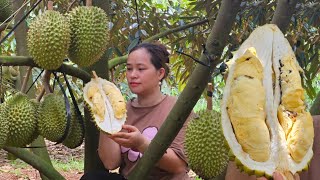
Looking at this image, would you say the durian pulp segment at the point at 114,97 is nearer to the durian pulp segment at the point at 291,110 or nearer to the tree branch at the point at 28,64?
the tree branch at the point at 28,64

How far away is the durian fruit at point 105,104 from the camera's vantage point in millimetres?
1357

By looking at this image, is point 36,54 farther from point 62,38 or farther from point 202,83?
point 202,83

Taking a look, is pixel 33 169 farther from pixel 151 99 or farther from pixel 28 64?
pixel 28 64

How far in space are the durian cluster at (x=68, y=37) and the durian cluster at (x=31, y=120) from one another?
14cm

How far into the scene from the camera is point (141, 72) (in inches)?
62.5

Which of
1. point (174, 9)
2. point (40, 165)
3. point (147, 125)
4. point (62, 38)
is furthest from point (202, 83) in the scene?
point (174, 9)

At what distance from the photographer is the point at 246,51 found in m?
0.93

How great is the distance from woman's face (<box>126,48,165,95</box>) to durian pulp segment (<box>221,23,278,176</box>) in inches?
26.4

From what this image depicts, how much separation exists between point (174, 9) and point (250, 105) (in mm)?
1810

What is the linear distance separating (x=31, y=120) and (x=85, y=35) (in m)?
0.28

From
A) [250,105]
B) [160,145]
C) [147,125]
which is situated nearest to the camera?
[250,105]

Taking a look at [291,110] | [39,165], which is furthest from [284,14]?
[39,165]

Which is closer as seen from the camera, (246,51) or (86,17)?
(246,51)

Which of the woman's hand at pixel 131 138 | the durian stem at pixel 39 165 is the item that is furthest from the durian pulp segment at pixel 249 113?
the durian stem at pixel 39 165
